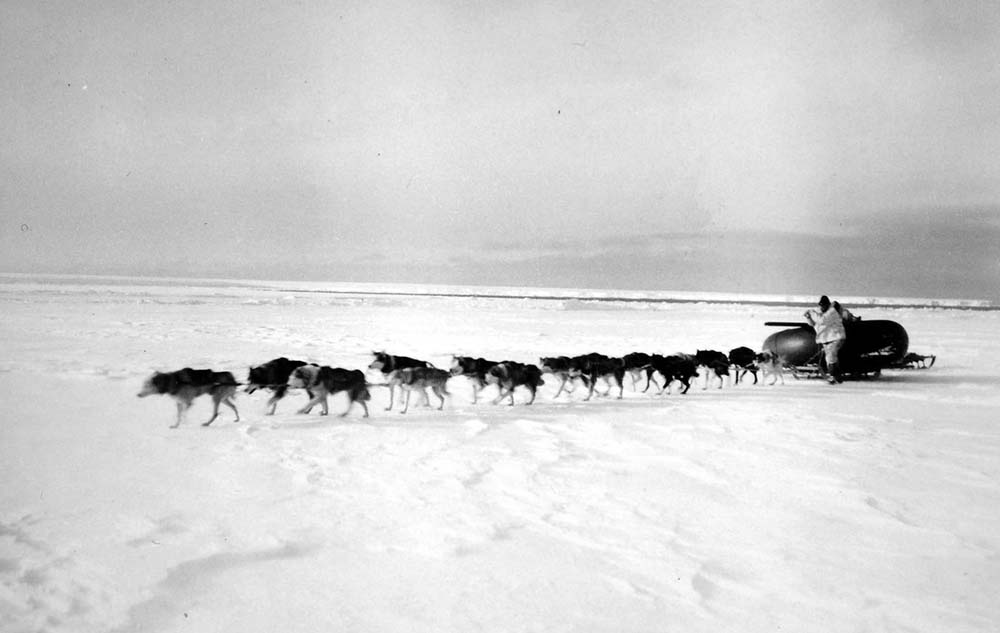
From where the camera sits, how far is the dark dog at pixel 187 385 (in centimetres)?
777

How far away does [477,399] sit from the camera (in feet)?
35.2

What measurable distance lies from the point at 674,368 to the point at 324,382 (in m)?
6.96

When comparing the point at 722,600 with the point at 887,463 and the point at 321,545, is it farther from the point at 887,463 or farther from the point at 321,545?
the point at 887,463

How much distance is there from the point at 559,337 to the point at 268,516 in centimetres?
1779

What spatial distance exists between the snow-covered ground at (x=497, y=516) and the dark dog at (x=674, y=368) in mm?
1713

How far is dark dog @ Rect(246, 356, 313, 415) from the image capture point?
28.5 ft

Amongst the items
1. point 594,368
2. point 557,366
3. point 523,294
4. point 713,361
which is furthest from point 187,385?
point 523,294

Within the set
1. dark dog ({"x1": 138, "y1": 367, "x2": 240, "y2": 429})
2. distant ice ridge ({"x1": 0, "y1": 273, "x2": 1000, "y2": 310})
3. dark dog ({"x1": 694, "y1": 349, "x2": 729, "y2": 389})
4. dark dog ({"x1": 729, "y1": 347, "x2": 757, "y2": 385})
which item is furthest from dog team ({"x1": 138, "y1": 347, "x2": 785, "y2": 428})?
distant ice ridge ({"x1": 0, "y1": 273, "x2": 1000, "y2": 310})

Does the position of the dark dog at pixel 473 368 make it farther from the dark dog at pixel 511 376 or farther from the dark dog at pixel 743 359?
the dark dog at pixel 743 359

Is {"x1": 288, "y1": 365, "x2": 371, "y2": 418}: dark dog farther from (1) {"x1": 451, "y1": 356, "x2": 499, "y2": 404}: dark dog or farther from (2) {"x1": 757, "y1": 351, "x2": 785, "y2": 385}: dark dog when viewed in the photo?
(2) {"x1": 757, "y1": 351, "x2": 785, "y2": 385}: dark dog

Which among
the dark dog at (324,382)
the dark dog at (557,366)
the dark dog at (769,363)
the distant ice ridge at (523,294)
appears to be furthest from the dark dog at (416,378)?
the distant ice ridge at (523,294)

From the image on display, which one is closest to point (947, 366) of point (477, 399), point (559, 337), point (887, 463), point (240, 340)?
point (559, 337)

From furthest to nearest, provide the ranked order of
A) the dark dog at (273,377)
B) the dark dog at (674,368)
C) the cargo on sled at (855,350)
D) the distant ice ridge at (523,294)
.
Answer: the distant ice ridge at (523,294) < the cargo on sled at (855,350) < the dark dog at (674,368) < the dark dog at (273,377)

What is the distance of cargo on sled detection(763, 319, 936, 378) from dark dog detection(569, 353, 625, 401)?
4561 mm
